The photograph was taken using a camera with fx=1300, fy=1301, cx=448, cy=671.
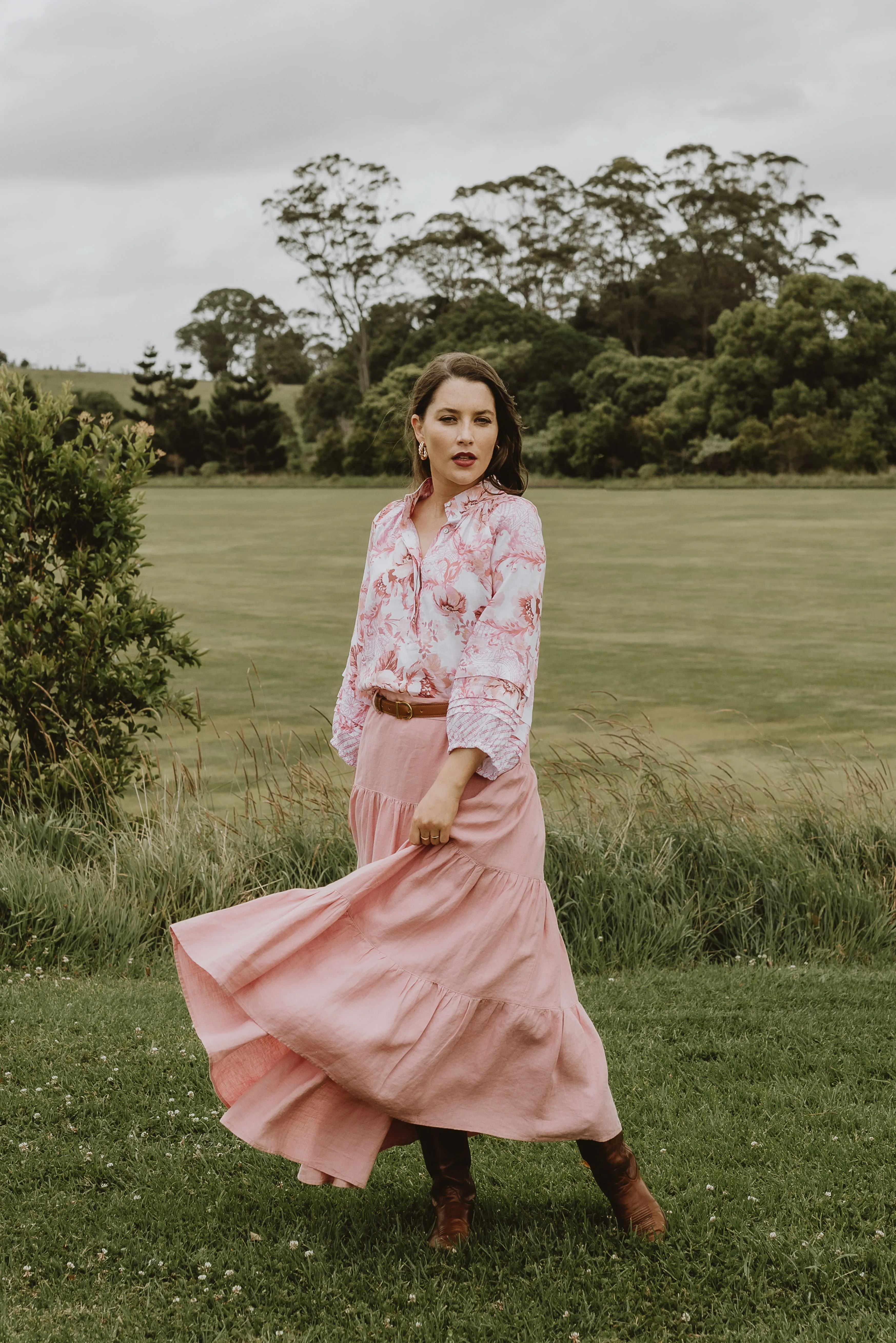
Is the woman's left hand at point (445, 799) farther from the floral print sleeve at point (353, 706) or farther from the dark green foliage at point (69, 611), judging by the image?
the dark green foliage at point (69, 611)

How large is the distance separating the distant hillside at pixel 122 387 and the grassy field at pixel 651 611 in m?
20.1

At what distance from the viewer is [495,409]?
8.39 ft

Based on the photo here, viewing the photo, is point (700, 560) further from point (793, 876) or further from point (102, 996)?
point (102, 996)

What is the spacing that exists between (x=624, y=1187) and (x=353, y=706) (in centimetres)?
110

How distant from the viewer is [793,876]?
5.05 meters

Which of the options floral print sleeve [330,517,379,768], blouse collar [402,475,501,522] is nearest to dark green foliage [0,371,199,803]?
floral print sleeve [330,517,379,768]

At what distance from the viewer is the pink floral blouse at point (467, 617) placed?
237 centimetres

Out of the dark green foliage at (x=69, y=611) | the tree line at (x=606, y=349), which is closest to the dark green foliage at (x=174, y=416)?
the tree line at (x=606, y=349)

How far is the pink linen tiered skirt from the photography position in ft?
7.77

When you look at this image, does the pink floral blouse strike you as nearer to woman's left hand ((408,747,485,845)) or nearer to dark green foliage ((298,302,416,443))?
woman's left hand ((408,747,485,845))

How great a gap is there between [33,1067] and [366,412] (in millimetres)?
40127

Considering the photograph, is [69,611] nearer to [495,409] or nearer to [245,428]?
[495,409]

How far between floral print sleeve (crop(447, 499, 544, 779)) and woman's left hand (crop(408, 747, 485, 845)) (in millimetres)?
23

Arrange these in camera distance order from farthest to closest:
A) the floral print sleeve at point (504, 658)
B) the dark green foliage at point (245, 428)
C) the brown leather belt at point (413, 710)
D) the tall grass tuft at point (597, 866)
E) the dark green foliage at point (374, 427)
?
the dark green foliage at point (245, 428) < the dark green foliage at point (374, 427) < the tall grass tuft at point (597, 866) < the brown leather belt at point (413, 710) < the floral print sleeve at point (504, 658)
